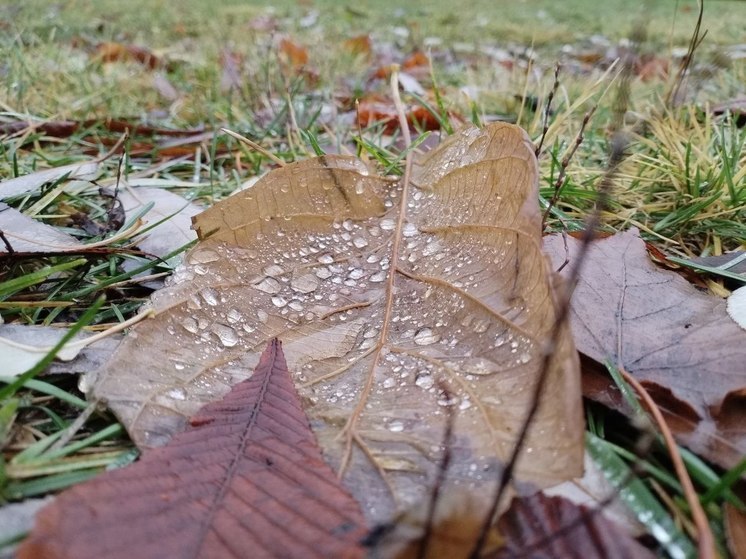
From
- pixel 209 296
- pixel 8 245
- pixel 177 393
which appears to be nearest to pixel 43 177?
pixel 8 245

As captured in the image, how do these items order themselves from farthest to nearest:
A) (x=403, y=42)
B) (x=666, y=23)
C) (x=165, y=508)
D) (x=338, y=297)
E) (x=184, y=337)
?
(x=666, y=23), (x=403, y=42), (x=338, y=297), (x=184, y=337), (x=165, y=508)

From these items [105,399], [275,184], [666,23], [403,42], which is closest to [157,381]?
[105,399]

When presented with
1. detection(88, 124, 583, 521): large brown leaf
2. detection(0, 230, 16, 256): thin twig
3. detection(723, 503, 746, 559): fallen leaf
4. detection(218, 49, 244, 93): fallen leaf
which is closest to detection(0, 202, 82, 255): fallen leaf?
detection(0, 230, 16, 256): thin twig

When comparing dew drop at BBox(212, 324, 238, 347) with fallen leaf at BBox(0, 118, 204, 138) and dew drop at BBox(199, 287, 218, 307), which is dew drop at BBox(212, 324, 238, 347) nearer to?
dew drop at BBox(199, 287, 218, 307)

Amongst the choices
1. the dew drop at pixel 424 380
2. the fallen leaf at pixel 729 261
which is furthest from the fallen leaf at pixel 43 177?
the fallen leaf at pixel 729 261

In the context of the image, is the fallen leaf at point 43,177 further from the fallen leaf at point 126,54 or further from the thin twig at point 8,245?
the fallen leaf at point 126,54

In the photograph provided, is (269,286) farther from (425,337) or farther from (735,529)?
(735,529)

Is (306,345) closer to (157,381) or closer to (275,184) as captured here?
(157,381)
